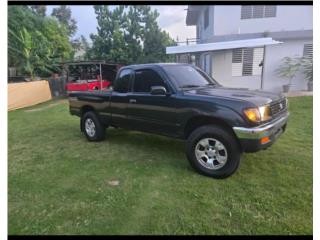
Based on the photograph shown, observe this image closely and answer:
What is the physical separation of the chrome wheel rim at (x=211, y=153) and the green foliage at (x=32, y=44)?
15.0m

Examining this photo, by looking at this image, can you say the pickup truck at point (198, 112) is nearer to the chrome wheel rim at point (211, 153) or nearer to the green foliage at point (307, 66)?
the chrome wheel rim at point (211, 153)

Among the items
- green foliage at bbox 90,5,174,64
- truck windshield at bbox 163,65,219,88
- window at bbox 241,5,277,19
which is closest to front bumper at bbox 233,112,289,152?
truck windshield at bbox 163,65,219,88

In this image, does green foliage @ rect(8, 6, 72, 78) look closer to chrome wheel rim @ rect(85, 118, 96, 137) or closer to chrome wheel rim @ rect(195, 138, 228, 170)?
chrome wheel rim @ rect(85, 118, 96, 137)

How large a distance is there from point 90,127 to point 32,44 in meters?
13.7

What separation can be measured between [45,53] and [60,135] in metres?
13.3

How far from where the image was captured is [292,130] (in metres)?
6.06

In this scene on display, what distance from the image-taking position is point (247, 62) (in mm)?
13023

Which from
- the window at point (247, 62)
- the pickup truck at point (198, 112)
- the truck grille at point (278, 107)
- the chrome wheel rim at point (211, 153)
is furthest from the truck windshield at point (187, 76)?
the window at point (247, 62)

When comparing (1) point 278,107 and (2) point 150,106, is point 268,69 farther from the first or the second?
(2) point 150,106

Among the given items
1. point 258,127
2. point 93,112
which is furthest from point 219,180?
point 93,112

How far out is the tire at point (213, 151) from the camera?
11.7ft

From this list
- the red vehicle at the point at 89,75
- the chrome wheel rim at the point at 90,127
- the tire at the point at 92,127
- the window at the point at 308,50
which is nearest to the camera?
the tire at the point at 92,127
